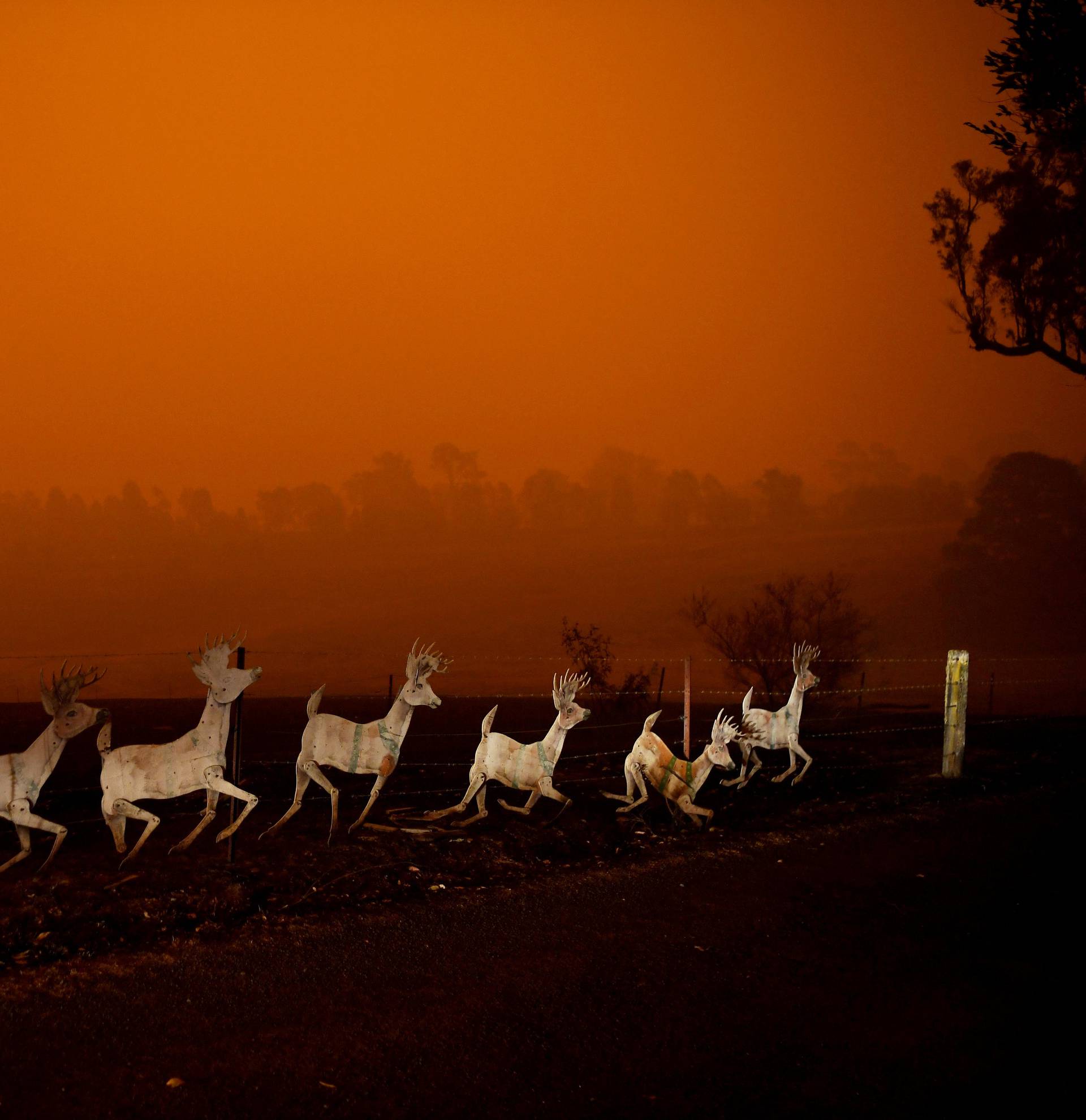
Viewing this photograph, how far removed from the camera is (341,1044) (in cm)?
507

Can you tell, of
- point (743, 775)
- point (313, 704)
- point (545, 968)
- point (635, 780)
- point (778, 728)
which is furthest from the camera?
point (778, 728)

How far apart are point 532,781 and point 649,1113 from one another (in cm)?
463

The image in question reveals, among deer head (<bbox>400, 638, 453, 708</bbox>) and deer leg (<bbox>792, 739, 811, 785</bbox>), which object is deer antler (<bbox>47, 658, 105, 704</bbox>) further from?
deer leg (<bbox>792, 739, 811, 785</bbox>)

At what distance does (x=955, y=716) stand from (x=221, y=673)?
9.07 metres

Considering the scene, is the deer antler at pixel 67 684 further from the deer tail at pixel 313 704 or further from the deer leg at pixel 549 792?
the deer leg at pixel 549 792

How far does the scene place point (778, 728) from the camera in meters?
11.5

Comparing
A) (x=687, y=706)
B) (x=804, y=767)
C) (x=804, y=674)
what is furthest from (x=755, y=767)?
(x=804, y=674)

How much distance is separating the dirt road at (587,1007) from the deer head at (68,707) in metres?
1.82

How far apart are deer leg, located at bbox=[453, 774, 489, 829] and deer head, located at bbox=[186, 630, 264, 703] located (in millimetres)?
2425

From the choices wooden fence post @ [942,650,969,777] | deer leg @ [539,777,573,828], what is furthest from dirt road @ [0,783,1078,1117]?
wooden fence post @ [942,650,969,777]

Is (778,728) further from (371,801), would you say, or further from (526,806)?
(371,801)

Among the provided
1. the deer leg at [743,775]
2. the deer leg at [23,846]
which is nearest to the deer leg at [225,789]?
the deer leg at [23,846]

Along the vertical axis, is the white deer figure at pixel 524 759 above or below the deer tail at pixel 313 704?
below

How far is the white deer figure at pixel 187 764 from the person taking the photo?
7.42m
